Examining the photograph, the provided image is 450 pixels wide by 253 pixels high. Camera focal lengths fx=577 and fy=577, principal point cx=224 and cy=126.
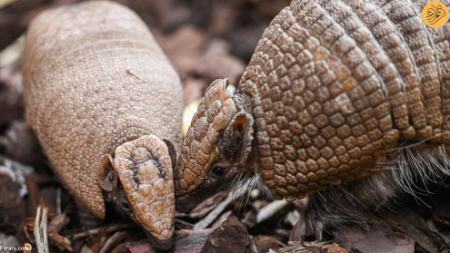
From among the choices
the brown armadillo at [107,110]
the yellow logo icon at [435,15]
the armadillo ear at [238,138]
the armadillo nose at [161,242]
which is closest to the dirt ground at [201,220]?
the armadillo nose at [161,242]

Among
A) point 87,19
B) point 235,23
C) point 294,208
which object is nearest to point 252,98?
point 294,208

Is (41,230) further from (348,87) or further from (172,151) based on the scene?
(348,87)

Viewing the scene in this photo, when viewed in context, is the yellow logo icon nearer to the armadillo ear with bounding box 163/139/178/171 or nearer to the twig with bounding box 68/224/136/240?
the armadillo ear with bounding box 163/139/178/171

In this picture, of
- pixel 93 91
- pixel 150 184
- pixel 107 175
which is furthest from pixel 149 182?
pixel 93 91

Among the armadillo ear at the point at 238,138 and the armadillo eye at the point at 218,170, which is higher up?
the armadillo ear at the point at 238,138

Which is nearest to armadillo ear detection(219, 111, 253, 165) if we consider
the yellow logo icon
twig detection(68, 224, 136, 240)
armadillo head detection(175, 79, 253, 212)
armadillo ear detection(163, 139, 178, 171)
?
armadillo head detection(175, 79, 253, 212)

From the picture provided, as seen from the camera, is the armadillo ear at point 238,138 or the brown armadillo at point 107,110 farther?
the brown armadillo at point 107,110

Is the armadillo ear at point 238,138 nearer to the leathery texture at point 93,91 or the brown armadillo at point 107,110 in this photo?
the brown armadillo at point 107,110
